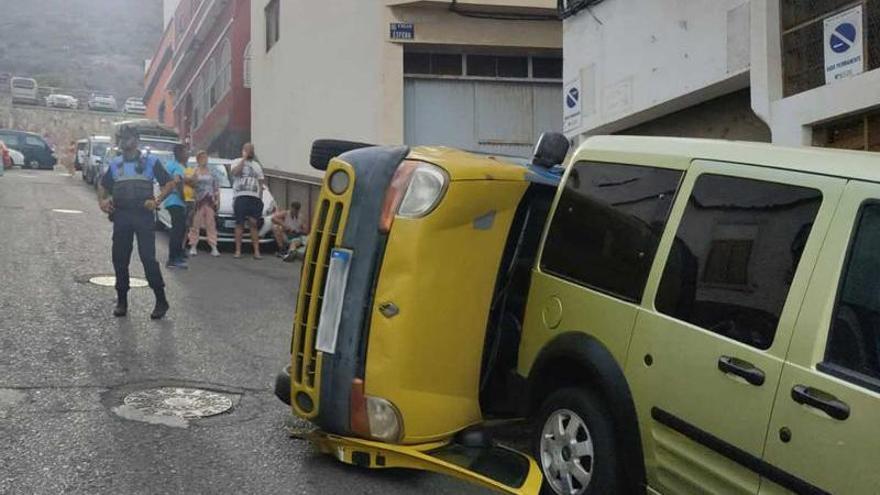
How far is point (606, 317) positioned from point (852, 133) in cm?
→ 362

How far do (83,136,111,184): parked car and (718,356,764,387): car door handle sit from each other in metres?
22.8

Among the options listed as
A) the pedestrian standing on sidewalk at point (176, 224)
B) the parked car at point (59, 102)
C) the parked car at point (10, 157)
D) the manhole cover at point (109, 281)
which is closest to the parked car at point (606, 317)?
the manhole cover at point (109, 281)

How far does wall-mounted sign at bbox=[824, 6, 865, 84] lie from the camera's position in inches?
237

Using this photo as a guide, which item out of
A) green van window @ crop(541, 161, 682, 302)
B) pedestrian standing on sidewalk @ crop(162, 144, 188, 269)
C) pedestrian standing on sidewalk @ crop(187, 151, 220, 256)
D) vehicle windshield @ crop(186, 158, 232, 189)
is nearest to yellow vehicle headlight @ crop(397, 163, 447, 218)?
green van window @ crop(541, 161, 682, 302)

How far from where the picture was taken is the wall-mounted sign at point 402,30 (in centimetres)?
1361

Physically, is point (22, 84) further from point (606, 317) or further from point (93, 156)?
point (606, 317)

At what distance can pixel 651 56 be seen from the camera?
8617 millimetres

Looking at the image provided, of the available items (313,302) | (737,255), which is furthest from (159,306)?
(737,255)

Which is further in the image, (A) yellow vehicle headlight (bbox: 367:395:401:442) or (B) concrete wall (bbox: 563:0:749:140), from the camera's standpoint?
(B) concrete wall (bbox: 563:0:749:140)

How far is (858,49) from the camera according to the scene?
6.02m

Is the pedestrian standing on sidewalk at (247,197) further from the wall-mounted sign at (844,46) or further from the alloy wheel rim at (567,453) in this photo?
the alloy wheel rim at (567,453)

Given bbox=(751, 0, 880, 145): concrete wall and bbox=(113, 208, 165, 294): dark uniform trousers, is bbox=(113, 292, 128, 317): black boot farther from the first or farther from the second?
bbox=(751, 0, 880, 145): concrete wall

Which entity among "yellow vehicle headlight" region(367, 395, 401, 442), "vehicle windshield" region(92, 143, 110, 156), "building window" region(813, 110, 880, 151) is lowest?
"yellow vehicle headlight" region(367, 395, 401, 442)

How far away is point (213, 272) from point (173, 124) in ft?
107
